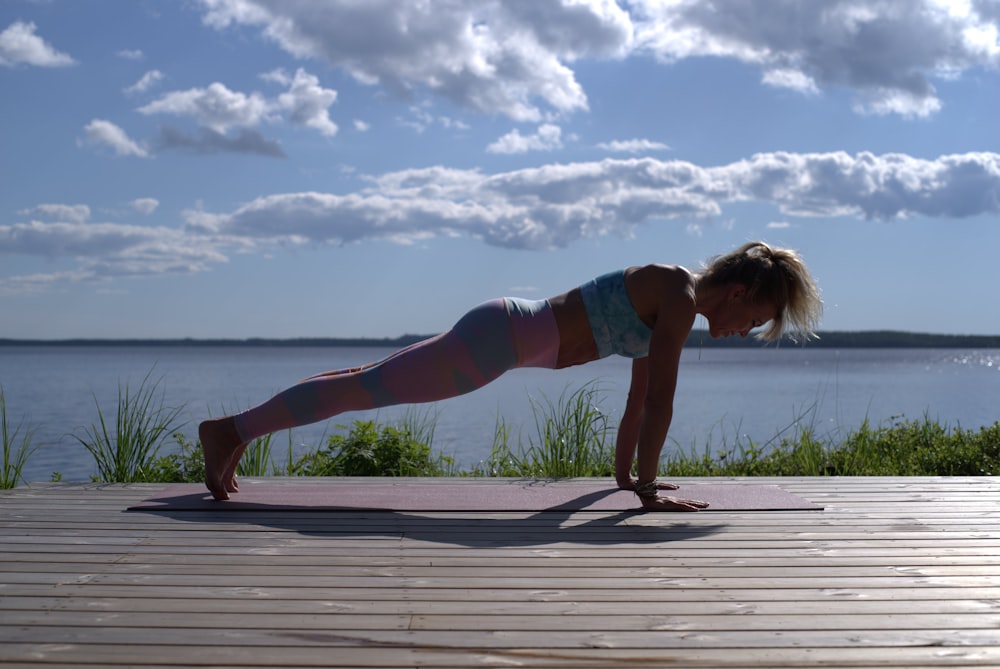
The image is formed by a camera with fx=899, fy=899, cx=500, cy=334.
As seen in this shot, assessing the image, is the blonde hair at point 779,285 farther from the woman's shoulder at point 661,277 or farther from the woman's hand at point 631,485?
the woman's hand at point 631,485

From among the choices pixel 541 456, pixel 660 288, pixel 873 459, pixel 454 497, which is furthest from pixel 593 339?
pixel 873 459

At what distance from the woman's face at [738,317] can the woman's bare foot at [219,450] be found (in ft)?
5.36

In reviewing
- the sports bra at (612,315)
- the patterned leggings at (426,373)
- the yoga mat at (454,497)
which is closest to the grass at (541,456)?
the yoga mat at (454,497)

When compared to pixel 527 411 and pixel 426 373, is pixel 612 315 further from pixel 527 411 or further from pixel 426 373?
pixel 527 411

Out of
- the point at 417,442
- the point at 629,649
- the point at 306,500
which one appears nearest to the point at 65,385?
the point at 417,442

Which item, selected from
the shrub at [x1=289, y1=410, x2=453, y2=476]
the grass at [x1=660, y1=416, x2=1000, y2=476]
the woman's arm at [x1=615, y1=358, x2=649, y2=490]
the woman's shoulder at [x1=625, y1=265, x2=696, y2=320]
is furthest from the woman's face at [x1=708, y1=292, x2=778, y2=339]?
the shrub at [x1=289, y1=410, x2=453, y2=476]

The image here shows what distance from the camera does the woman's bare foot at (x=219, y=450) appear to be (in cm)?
298

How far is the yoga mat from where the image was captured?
2988 millimetres

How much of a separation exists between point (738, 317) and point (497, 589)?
1.42 metres

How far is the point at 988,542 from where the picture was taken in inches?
99.3

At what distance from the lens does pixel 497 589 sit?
1979 millimetres

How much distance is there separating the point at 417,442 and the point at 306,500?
2332mm

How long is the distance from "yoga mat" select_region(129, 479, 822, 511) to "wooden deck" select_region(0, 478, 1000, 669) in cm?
10

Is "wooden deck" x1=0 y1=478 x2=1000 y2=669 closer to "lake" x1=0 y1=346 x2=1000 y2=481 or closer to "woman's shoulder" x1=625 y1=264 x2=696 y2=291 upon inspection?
"woman's shoulder" x1=625 y1=264 x2=696 y2=291
